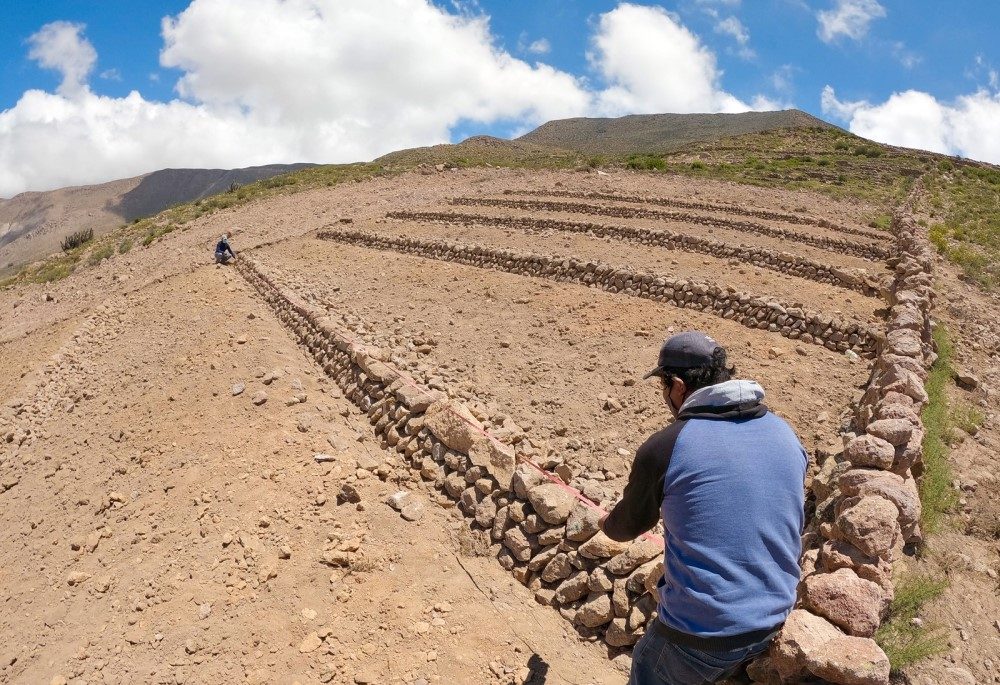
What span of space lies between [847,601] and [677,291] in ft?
30.2

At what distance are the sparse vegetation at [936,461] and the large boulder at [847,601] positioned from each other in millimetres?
2543

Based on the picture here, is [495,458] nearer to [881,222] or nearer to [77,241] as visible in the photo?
[881,222]

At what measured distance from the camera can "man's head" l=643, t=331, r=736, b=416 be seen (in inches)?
102

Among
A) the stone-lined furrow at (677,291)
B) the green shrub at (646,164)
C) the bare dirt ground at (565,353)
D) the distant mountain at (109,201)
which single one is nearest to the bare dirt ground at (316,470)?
the bare dirt ground at (565,353)

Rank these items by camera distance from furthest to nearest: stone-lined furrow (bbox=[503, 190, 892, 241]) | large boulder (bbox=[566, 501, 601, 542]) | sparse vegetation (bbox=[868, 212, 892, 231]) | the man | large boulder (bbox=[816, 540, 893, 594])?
sparse vegetation (bbox=[868, 212, 892, 231])
stone-lined furrow (bbox=[503, 190, 892, 241])
large boulder (bbox=[566, 501, 601, 542])
large boulder (bbox=[816, 540, 893, 594])
the man

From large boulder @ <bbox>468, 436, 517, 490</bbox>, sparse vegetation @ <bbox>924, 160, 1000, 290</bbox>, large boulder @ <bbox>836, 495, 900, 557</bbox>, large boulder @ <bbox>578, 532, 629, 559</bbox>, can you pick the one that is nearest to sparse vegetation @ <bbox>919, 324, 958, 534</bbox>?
large boulder @ <bbox>836, 495, 900, 557</bbox>

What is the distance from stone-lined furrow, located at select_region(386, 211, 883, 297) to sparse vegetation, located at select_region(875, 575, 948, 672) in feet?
33.4

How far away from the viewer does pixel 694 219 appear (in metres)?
18.5

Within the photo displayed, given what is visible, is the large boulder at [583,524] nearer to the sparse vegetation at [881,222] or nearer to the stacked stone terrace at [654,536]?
the stacked stone terrace at [654,536]

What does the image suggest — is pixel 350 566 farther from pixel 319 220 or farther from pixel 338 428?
pixel 319 220

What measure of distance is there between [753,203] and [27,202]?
10992 centimetres

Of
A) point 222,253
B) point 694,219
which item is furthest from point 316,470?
point 694,219

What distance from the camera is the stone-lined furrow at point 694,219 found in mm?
16141

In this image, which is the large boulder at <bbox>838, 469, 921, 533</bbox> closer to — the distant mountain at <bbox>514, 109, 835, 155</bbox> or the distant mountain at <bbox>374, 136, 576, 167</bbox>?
the distant mountain at <bbox>374, 136, 576, 167</bbox>
